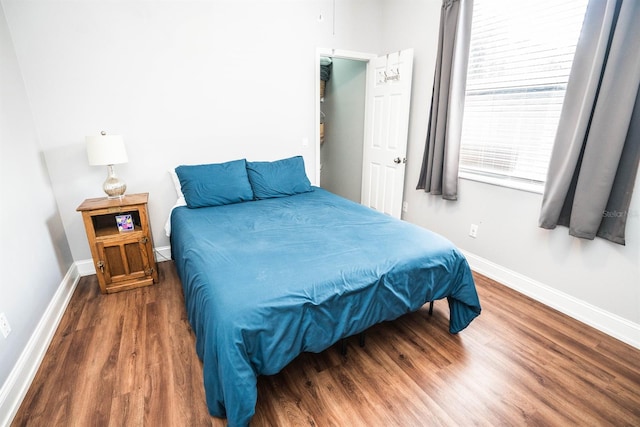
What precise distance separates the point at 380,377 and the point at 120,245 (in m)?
2.11

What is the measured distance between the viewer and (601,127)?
1707mm

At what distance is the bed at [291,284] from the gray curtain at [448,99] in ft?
3.18

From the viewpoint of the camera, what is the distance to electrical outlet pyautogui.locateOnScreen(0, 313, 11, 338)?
1420 mm

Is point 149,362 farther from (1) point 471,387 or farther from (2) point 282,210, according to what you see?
(1) point 471,387

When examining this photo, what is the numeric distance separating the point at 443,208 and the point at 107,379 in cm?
289

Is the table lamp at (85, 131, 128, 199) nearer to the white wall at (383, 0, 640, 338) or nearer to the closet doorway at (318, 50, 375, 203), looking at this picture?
the closet doorway at (318, 50, 375, 203)

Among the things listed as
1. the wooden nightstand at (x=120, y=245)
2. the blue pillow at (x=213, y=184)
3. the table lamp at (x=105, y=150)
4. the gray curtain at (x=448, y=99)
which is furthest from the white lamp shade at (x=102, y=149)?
the gray curtain at (x=448, y=99)

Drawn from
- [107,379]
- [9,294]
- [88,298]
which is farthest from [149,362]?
[88,298]

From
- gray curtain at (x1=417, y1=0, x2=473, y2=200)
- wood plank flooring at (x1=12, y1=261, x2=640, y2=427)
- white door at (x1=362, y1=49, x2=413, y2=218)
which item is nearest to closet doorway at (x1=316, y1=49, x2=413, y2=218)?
white door at (x1=362, y1=49, x2=413, y2=218)

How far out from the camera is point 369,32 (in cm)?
334

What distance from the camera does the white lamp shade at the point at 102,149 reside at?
2.17 meters

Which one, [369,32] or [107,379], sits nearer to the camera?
[107,379]

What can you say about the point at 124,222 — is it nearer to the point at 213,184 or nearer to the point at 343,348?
the point at 213,184

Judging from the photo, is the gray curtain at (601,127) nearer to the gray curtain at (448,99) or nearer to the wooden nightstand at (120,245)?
the gray curtain at (448,99)
